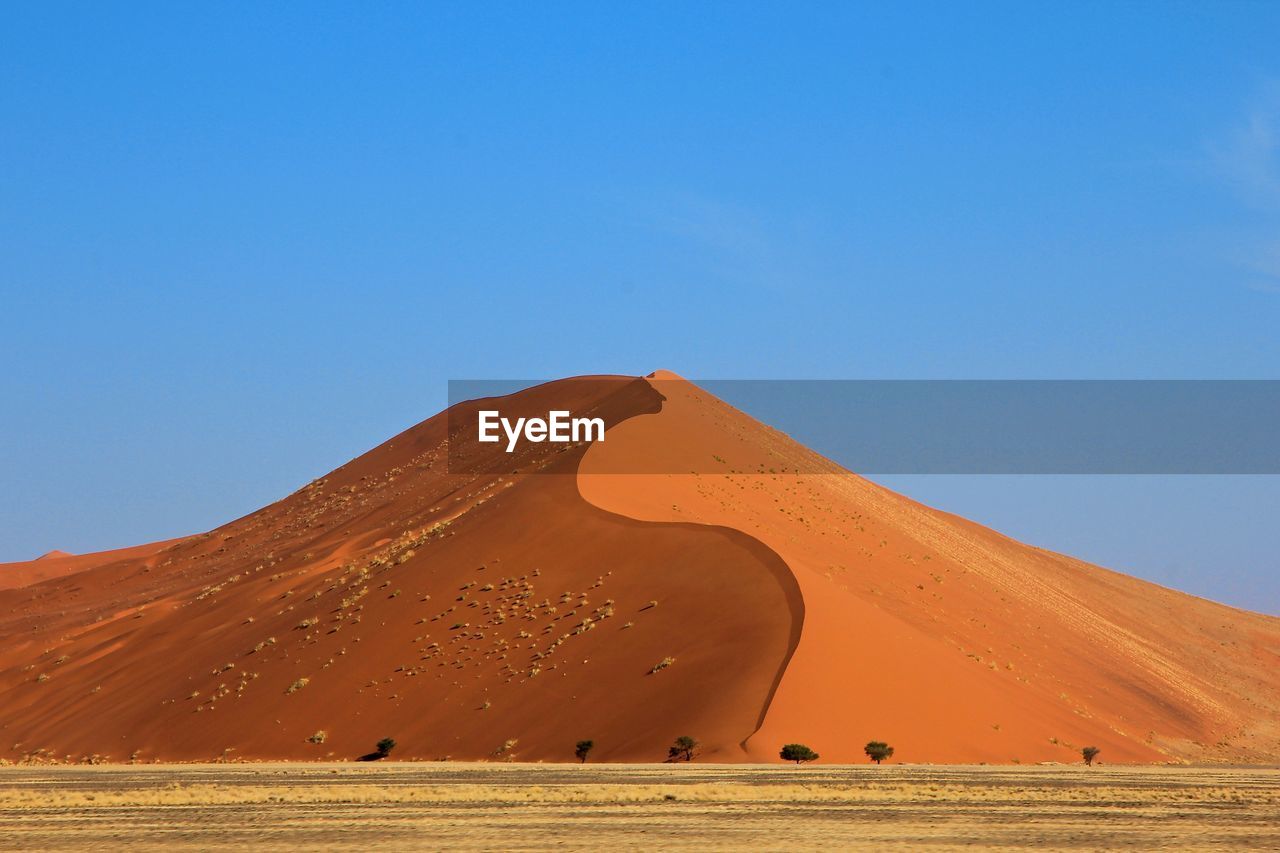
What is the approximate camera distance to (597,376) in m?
93.8

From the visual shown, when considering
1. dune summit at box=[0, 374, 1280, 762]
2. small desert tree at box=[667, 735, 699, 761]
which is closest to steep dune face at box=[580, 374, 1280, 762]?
dune summit at box=[0, 374, 1280, 762]

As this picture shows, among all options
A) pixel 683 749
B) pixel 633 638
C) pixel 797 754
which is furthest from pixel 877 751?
pixel 633 638

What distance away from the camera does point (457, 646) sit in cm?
5644

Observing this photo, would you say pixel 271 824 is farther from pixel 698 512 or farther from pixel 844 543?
pixel 844 543

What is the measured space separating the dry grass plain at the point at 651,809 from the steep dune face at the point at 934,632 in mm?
4588

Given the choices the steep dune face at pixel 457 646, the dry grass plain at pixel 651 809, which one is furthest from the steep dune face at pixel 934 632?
the dry grass plain at pixel 651 809

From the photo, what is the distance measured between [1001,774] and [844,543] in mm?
28491

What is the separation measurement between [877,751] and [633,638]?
1208 cm

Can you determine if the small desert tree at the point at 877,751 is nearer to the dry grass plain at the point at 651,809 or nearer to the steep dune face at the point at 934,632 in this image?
the steep dune face at the point at 934,632

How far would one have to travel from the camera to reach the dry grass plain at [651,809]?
2398 centimetres

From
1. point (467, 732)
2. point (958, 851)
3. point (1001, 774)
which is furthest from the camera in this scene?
point (467, 732)

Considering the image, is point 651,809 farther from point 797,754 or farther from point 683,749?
point 683,749

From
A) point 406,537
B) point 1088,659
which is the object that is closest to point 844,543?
point 1088,659

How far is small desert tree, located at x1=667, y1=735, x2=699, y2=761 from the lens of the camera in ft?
140
